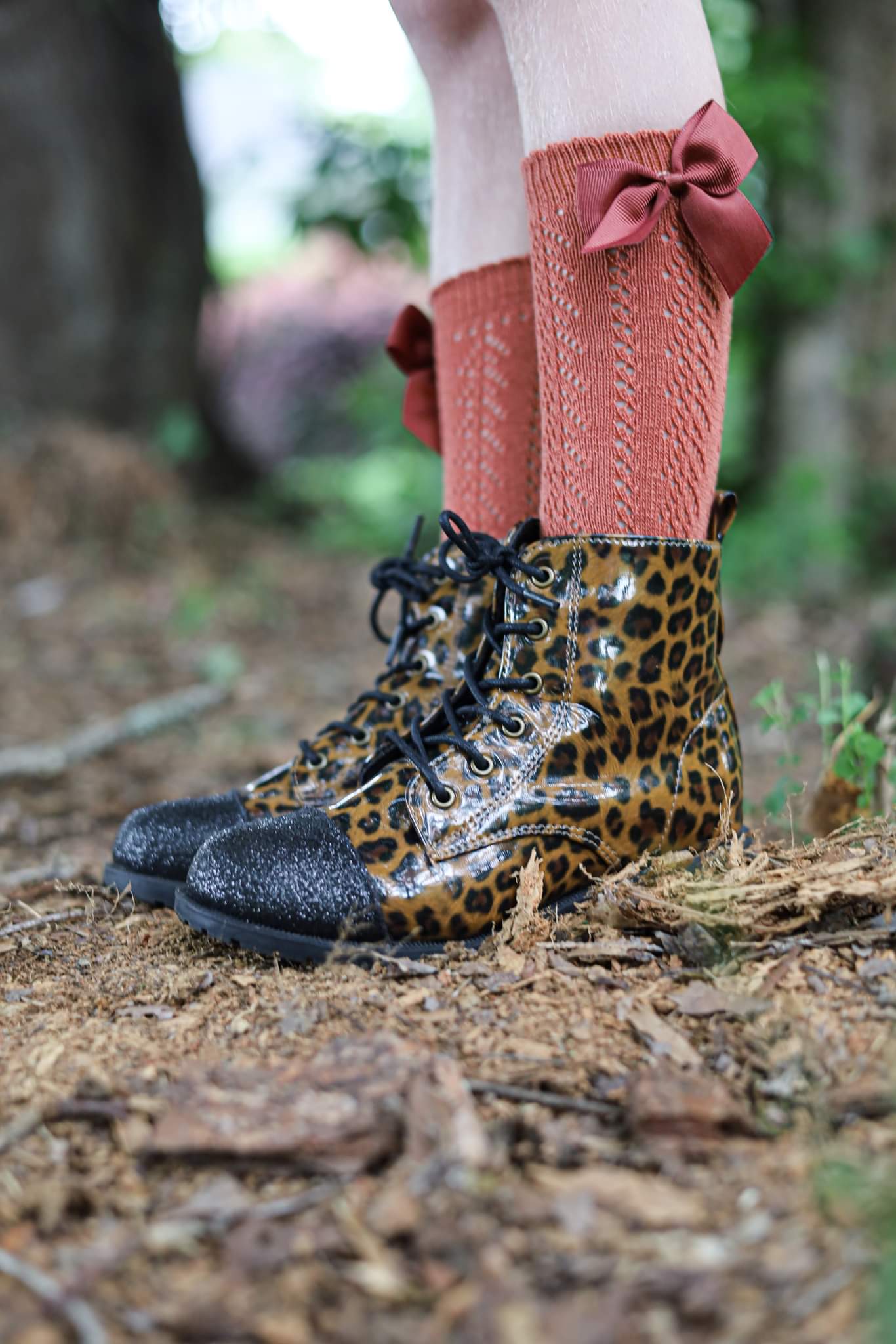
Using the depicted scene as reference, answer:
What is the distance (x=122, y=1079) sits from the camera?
972 mm

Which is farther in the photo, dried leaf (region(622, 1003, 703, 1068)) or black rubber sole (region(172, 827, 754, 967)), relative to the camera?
black rubber sole (region(172, 827, 754, 967))

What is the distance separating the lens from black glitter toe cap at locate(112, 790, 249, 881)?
1.46 metres

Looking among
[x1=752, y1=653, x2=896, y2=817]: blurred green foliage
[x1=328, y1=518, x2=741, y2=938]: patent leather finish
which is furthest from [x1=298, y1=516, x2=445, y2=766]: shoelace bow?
[x1=752, y1=653, x2=896, y2=817]: blurred green foliage

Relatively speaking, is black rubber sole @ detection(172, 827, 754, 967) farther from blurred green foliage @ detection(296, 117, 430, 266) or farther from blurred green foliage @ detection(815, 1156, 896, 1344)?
blurred green foliage @ detection(296, 117, 430, 266)

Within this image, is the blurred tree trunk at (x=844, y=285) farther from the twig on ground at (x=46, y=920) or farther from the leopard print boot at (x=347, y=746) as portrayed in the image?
the twig on ground at (x=46, y=920)

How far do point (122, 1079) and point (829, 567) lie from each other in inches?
162

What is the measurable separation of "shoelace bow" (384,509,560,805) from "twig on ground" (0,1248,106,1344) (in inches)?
24.5

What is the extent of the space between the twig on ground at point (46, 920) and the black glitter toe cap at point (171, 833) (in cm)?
8

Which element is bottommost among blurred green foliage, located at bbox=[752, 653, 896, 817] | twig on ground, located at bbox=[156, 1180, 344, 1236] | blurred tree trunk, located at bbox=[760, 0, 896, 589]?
twig on ground, located at bbox=[156, 1180, 344, 1236]

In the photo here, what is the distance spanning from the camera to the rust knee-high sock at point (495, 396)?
1600 millimetres

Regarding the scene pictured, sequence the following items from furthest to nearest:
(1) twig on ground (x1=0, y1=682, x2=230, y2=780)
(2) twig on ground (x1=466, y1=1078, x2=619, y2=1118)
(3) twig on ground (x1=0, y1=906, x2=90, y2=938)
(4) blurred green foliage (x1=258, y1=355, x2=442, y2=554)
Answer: (4) blurred green foliage (x1=258, y1=355, x2=442, y2=554) < (1) twig on ground (x1=0, y1=682, x2=230, y2=780) < (3) twig on ground (x1=0, y1=906, x2=90, y2=938) < (2) twig on ground (x1=466, y1=1078, x2=619, y2=1118)

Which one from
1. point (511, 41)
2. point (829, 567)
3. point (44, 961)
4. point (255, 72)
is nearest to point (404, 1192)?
point (44, 961)

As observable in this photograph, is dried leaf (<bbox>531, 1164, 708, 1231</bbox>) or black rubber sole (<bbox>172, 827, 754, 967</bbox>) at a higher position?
black rubber sole (<bbox>172, 827, 754, 967</bbox>)

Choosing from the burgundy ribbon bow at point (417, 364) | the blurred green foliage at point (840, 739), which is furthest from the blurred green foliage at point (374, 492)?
the blurred green foliage at point (840, 739)
